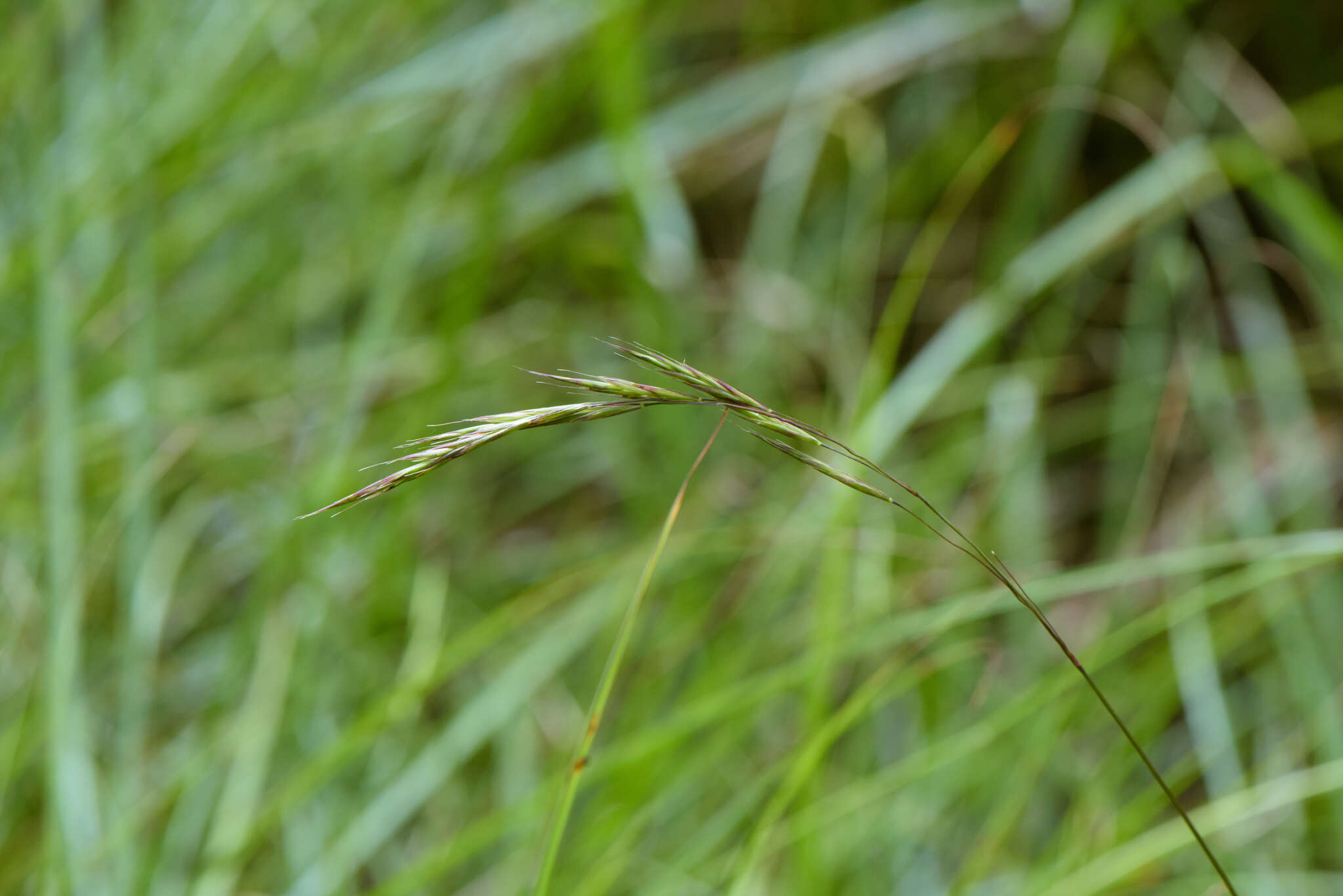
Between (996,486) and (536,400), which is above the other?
(536,400)

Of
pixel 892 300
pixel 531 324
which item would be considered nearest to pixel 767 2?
pixel 531 324

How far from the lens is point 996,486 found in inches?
34.9

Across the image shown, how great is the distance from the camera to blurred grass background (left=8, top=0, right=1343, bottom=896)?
626 mm

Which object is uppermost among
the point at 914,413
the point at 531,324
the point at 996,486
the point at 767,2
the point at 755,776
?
the point at 767,2

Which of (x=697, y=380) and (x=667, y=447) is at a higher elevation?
(x=697, y=380)

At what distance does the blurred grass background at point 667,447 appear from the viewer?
0.63 metres

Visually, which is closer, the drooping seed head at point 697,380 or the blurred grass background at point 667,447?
the drooping seed head at point 697,380

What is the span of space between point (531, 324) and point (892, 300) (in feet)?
1.44

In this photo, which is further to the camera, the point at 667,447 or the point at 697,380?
the point at 667,447

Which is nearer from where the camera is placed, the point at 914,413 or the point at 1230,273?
the point at 914,413

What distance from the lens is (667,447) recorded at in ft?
2.79

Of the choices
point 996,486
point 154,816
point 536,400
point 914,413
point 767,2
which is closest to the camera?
point 154,816

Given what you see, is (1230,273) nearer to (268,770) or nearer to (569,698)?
(569,698)

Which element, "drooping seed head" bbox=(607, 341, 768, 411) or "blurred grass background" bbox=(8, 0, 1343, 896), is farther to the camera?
"blurred grass background" bbox=(8, 0, 1343, 896)
